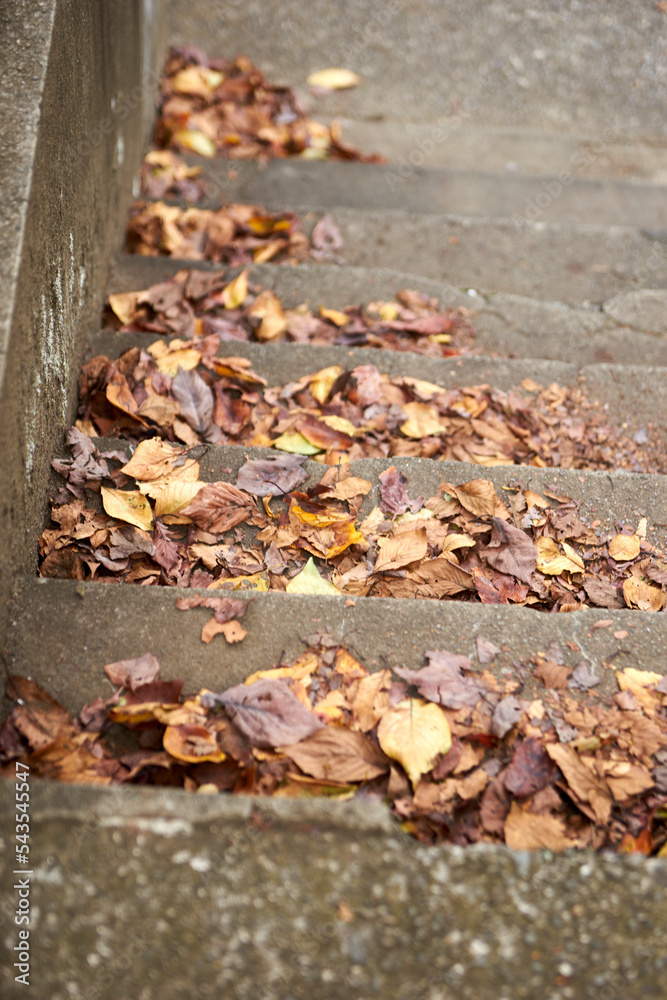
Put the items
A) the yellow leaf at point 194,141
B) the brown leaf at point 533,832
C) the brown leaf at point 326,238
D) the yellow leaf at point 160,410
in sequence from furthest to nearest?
the yellow leaf at point 194,141, the brown leaf at point 326,238, the yellow leaf at point 160,410, the brown leaf at point 533,832

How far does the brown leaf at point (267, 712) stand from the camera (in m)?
1.24

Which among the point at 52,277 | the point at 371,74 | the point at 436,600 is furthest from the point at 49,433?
the point at 371,74

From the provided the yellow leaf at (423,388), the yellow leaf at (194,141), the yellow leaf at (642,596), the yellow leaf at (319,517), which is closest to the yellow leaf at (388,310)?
the yellow leaf at (423,388)

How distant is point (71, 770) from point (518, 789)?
0.79 m

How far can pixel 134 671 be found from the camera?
4.41 ft

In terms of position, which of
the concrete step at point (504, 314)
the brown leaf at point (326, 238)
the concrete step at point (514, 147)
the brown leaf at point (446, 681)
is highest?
the concrete step at point (514, 147)

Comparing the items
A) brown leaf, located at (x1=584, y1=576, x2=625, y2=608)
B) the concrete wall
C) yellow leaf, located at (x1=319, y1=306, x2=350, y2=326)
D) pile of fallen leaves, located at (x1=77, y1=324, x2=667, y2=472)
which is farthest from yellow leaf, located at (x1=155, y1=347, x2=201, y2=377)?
brown leaf, located at (x1=584, y1=576, x2=625, y2=608)

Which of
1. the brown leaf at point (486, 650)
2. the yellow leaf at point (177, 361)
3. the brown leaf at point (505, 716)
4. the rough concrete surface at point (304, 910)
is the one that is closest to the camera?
the rough concrete surface at point (304, 910)

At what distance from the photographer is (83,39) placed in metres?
1.85

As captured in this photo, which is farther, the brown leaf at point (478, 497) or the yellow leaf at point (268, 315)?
the yellow leaf at point (268, 315)

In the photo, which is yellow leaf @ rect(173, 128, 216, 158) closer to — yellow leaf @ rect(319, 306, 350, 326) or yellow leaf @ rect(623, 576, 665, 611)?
yellow leaf @ rect(319, 306, 350, 326)

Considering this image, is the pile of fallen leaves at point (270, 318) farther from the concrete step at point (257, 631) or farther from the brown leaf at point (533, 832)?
the brown leaf at point (533, 832)

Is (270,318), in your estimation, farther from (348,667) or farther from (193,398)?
(348,667)

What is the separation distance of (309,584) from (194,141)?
2.61 m
